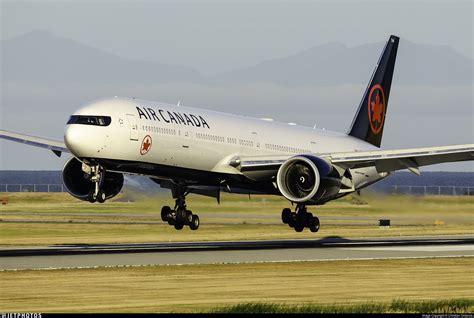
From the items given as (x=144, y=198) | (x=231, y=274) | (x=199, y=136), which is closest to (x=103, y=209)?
(x=144, y=198)

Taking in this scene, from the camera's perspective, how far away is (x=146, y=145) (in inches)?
1992

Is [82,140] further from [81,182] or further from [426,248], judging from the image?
[426,248]

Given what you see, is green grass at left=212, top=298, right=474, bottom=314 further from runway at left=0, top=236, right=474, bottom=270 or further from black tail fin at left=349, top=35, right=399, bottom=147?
black tail fin at left=349, top=35, right=399, bottom=147


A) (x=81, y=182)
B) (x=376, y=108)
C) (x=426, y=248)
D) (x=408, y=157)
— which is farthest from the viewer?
(x=376, y=108)

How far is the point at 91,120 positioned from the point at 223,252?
8.26 meters

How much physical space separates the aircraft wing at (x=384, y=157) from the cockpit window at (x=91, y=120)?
949 cm

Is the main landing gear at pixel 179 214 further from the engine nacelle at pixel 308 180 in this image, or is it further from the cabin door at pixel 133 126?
the cabin door at pixel 133 126

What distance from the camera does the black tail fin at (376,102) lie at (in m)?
70.3

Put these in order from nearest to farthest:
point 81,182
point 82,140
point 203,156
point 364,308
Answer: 1. point 364,308
2. point 82,140
3. point 203,156
4. point 81,182

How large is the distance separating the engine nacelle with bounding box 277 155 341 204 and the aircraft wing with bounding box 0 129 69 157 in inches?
472

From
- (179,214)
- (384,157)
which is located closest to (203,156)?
(179,214)

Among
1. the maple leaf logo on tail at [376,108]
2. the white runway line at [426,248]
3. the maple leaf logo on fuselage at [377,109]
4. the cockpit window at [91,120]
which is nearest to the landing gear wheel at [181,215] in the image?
the cockpit window at [91,120]

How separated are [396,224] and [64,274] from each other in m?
44.8

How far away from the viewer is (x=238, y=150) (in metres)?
57.2
